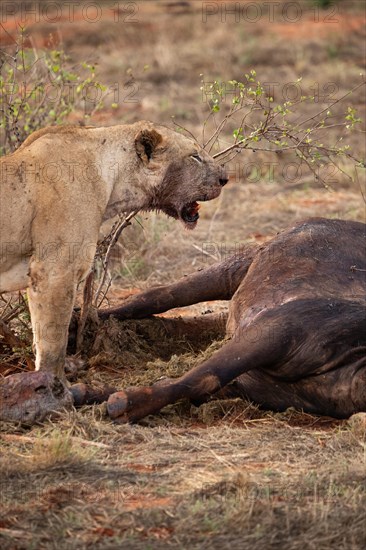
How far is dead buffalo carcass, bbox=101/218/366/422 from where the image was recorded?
5859 mm

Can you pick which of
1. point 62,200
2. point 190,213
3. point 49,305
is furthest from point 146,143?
point 49,305

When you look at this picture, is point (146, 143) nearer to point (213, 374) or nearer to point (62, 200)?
point (62, 200)

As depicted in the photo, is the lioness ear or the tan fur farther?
the lioness ear

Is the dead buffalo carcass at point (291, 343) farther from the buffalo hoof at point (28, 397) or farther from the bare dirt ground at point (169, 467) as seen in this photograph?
the buffalo hoof at point (28, 397)

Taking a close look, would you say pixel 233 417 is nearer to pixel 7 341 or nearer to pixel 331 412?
pixel 331 412

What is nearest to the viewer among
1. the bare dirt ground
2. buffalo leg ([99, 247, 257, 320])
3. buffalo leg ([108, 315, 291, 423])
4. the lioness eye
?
the bare dirt ground

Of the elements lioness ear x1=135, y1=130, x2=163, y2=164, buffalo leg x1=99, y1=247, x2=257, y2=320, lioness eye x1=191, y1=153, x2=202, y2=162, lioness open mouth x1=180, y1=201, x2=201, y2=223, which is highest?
lioness ear x1=135, y1=130, x2=163, y2=164

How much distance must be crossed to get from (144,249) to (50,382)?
4257 millimetres

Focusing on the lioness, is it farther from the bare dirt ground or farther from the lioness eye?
the bare dirt ground

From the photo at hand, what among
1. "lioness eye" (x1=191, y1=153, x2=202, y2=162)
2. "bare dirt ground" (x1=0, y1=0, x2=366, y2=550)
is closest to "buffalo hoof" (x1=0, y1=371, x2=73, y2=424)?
"bare dirt ground" (x1=0, y1=0, x2=366, y2=550)

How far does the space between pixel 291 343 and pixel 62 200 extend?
156 cm

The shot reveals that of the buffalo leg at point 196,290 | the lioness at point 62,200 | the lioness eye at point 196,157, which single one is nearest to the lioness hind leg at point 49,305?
the lioness at point 62,200

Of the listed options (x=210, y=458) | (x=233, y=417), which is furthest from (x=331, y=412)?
(x=210, y=458)

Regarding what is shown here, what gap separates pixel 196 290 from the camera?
753cm
